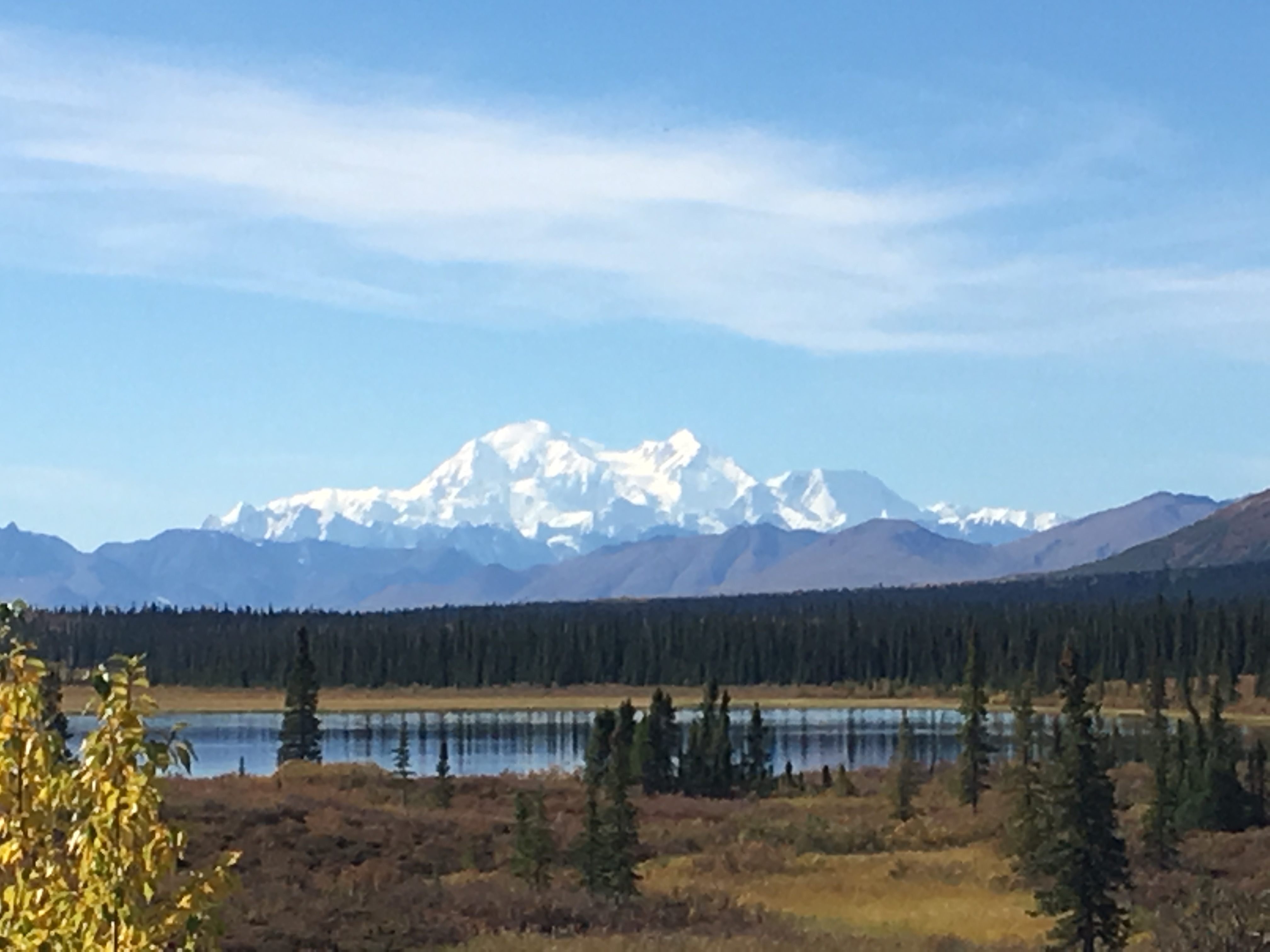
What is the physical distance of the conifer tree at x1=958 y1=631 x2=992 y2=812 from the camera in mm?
70562

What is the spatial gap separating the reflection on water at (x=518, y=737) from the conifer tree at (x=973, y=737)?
19771 millimetres

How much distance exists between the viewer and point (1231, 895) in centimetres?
3041

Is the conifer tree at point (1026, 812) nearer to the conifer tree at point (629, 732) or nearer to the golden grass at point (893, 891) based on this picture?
the golden grass at point (893, 891)

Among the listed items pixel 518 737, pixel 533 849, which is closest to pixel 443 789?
pixel 533 849

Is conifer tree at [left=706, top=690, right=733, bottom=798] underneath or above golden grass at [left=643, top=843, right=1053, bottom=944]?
above

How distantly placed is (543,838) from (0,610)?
35.8 metres

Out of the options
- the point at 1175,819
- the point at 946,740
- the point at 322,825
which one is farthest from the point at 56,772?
the point at 946,740

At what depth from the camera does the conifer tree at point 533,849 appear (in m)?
45.5

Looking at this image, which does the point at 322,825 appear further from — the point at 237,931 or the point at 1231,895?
the point at 1231,895

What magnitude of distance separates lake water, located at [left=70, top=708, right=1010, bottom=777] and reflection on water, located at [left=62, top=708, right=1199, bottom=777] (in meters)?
0.25

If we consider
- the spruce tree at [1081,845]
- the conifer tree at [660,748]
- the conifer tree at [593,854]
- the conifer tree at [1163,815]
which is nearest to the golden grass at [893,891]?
the spruce tree at [1081,845]

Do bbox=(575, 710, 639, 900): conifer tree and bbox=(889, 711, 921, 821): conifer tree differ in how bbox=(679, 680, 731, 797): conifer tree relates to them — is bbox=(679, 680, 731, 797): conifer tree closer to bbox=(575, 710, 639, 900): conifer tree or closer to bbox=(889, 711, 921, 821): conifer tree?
bbox=(889, 711, 921, 821): conifer tree

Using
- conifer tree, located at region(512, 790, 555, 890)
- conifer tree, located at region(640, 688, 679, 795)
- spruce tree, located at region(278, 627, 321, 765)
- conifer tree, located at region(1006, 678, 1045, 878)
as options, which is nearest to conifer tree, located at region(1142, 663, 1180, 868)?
conifer tree, located at region(1006, 678, 1045, 878)

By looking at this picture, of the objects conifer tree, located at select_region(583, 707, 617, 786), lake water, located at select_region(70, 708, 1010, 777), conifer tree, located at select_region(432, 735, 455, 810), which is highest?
conifer tree, located at select_region(583, 707, 617, 786)
